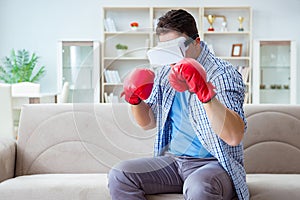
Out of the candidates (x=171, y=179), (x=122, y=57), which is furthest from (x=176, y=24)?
(x=171, y=179)

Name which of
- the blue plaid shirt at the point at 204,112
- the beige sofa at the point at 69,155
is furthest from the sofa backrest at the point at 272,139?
the blue plaid shirt at the point at 204,112

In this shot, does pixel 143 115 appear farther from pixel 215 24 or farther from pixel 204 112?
pixel 215 24

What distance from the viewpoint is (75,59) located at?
22.0 feet

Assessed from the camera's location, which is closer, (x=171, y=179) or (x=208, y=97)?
(x=208, y=97)

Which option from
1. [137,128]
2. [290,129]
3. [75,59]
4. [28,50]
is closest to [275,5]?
[75,59]

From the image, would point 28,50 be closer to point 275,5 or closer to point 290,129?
point 275,5

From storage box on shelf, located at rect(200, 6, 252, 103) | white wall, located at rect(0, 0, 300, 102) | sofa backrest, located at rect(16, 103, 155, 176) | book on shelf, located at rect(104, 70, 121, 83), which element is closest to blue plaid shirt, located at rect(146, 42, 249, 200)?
book on shelf, located at rect(104, 70, 121, 83)

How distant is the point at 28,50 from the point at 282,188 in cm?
547

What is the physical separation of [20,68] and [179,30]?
557 cm

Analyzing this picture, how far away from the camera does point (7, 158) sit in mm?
2266

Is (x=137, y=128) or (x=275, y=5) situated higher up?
(x=275, y=5)

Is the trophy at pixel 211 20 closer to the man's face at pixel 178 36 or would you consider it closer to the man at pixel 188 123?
the man at pixel 188 123

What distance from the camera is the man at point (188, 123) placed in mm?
1339

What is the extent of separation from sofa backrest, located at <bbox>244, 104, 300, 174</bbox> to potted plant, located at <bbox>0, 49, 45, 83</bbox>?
4.58 metres
